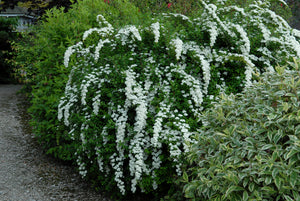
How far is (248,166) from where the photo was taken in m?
2.15

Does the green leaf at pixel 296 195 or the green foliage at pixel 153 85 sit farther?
the green foliage at pixel 153 85

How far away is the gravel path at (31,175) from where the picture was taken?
357 cm

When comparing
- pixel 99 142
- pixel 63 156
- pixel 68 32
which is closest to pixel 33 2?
pixel 68 32

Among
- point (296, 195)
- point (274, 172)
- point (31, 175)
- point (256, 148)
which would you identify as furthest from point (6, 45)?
point (296, 195)

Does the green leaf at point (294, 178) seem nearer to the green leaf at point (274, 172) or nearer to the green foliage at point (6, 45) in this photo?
the green leaf at point (274, 172)

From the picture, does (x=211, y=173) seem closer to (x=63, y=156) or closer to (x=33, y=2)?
(x=63, y=156)

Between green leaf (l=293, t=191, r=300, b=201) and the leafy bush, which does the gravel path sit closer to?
the leafy bush

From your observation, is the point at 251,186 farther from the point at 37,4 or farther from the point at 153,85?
→ the point at 37,4

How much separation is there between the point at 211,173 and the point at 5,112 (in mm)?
5601

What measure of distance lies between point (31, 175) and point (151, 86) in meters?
2.02

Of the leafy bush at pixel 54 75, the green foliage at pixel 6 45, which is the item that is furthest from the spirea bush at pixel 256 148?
the green foliage at pixel 6 45

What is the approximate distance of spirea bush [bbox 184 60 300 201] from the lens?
6.48 feet

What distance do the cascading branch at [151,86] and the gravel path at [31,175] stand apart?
382mm

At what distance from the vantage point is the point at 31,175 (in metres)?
4.02
